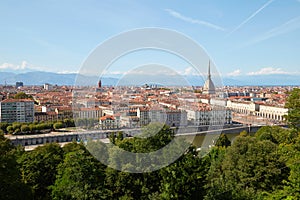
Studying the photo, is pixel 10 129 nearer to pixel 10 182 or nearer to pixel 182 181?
pixel 10 182

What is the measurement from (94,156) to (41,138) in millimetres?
9186

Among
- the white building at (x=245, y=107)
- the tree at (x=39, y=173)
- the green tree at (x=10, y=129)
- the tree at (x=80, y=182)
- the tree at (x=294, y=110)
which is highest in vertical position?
the tree at (x=294, y=110)

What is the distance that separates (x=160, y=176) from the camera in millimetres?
3461

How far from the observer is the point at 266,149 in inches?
167

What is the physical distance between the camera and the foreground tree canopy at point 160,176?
2990mm

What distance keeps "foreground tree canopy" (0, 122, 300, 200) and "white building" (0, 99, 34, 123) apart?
13.2 metres

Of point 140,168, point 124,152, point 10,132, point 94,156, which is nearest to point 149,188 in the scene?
point 140,168

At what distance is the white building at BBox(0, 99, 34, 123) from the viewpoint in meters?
16.2

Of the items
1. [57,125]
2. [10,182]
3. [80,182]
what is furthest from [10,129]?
[80,182]

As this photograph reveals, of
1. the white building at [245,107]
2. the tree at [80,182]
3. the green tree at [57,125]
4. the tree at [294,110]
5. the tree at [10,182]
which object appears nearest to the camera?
the tree at [10,182]

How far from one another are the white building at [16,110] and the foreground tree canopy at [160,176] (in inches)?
518

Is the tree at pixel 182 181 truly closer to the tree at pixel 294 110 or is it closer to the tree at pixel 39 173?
the tree at pixel 39 173

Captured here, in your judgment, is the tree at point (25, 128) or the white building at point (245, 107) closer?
the tree at point (25, 128)

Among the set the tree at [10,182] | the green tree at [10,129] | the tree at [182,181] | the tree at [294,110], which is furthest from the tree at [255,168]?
the green tree at [10,129]
